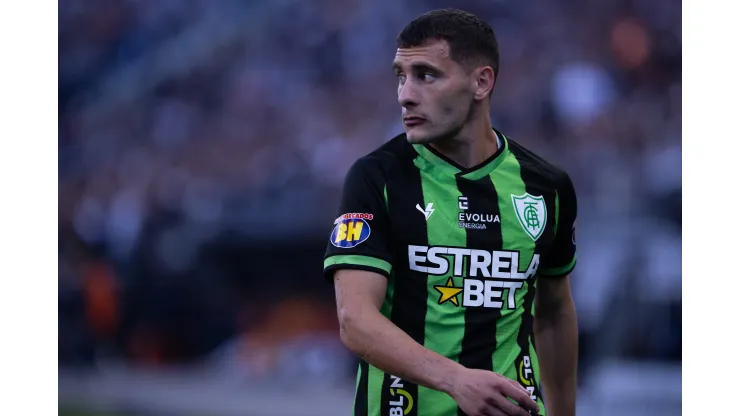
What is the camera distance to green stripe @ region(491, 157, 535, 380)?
252 cm

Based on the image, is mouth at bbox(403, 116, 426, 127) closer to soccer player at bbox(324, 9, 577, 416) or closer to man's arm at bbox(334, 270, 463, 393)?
soccer player at bbox(324, 9, 577, 416)

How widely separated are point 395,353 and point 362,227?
1.23 ft

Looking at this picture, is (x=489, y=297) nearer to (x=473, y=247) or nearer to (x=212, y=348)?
(x=473, y=247)

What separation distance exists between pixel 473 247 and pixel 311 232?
3.45m

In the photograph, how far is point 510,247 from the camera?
2.57m

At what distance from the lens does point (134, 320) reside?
6.10 m

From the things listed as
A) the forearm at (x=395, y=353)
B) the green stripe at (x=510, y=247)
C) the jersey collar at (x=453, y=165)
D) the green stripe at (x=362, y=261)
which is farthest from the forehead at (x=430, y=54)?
the forearm at (x=395, y=353)

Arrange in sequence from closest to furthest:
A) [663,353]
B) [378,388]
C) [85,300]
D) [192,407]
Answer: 1. [378,388]
2. [663,353]
3. [192,407]
4. [85,300]

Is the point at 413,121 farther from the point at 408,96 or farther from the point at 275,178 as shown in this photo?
the point at 275,178

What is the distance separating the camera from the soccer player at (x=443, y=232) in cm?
242

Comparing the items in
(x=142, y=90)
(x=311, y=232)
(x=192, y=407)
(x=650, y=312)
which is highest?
(x=142, y=90)

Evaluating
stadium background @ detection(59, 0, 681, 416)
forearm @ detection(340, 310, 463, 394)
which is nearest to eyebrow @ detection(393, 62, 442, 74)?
forearm @ detection(340, 310, 463, 394)

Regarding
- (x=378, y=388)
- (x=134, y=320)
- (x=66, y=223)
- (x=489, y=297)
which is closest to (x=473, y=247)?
Result: (x=489, y=297)

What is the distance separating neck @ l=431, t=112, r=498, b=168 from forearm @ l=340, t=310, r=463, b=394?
0.59 meters
